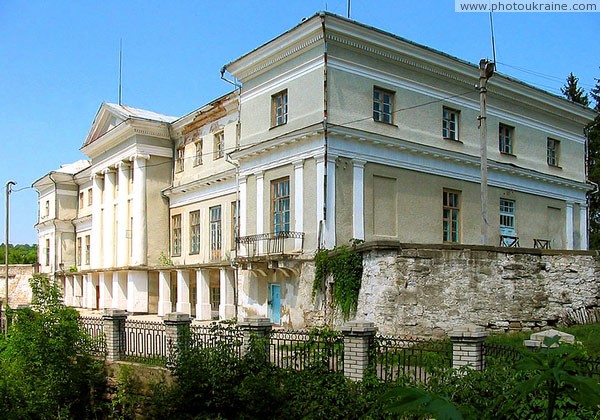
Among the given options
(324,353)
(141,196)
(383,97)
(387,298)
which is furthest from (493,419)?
(141,196)

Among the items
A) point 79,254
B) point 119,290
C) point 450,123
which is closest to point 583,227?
→ point 450,123

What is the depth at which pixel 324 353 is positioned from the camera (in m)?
10.6

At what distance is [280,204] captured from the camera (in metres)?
19.2

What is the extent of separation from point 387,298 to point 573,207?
15.4 metres

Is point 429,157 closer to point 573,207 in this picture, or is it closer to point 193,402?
point 573,207

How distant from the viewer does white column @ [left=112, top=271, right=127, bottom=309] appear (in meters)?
28.4

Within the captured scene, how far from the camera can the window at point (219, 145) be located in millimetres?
24031

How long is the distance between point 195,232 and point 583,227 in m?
16.5

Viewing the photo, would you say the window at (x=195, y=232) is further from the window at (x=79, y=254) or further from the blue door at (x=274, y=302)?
the window at (x=79, y=254)

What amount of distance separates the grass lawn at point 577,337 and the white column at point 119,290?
755 inches

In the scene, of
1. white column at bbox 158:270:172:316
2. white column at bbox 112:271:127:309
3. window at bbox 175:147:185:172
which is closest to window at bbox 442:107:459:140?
window at bbox 175:147:185:172

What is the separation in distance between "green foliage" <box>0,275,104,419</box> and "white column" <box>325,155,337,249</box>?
6951 mm

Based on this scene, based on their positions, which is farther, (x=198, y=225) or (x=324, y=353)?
(x=198, y=225)

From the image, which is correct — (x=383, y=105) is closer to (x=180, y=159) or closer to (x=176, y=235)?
(x=180, y=159)
